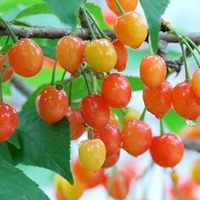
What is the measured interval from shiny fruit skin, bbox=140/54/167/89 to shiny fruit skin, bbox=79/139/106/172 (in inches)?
5.8

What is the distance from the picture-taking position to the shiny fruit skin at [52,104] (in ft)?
2.38

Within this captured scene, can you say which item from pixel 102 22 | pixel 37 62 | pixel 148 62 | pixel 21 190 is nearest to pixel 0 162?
pixel 21 190

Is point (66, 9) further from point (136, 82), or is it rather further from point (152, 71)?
point (136, 82)

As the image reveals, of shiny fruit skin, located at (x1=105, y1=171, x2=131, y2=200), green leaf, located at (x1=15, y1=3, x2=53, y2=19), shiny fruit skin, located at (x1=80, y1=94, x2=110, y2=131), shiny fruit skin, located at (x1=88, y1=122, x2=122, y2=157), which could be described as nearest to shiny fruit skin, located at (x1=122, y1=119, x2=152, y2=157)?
shiny fruit skin, located at (x1=88, y1=122, x2=122, y2=157)

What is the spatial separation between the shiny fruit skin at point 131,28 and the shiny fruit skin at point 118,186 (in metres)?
0.76

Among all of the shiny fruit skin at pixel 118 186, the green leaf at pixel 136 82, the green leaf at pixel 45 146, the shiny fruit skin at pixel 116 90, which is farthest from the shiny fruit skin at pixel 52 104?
the shiny fruit skin at pixel 118 186

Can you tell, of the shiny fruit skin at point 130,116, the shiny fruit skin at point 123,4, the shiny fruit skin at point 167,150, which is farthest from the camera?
the shiny fruit skin at point 130,116

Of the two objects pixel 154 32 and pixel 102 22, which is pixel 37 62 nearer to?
pixel 154 32

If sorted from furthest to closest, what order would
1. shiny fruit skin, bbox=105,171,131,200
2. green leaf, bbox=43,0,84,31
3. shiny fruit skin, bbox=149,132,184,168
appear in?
shiny fruit skin, bbox=105,171,131,200
shiny fruit skin, bbox=149,132,184,168
green leaf, bbox=43,0,84,31

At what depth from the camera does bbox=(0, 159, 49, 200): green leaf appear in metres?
0.58

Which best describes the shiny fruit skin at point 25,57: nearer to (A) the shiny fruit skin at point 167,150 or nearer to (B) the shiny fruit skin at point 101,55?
(B) the shiny fruit skin at point 101,55

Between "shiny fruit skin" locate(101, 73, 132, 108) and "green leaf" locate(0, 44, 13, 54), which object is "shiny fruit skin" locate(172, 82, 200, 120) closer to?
"shiny fruit skin" locate(101, 73, 132, 108)

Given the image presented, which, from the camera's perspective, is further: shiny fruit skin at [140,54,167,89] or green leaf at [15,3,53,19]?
green leaf at [15,3,53,19]

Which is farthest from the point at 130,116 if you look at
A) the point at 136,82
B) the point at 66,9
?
the point at 66,9
